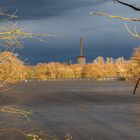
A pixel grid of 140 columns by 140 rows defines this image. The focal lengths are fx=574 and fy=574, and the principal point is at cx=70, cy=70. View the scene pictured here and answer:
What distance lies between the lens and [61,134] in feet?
73.0

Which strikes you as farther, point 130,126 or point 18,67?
point 130,126

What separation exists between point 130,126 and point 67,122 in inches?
134

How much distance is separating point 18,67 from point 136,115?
22.3 meters

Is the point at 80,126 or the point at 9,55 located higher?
the point at 9,55

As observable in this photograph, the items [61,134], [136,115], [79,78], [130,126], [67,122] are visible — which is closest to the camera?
[61,134]

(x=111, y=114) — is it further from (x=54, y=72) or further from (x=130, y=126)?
(x=54, y=72)

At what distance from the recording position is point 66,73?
9381 cm

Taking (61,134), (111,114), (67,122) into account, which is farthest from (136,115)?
(61,134)

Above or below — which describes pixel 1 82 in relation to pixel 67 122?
above

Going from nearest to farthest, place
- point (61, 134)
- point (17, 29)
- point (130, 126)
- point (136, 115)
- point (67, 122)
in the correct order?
point (17, 29) → point (61, 134) → point (130, 126) → point (67, 122) → point (136, 115)

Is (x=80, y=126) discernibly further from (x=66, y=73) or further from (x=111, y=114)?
(x=66, y=73)

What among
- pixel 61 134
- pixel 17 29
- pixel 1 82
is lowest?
pixel 61 134

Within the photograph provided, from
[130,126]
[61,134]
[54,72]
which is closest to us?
[61,134]

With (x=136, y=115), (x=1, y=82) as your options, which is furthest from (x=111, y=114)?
(x=1, y=82)
